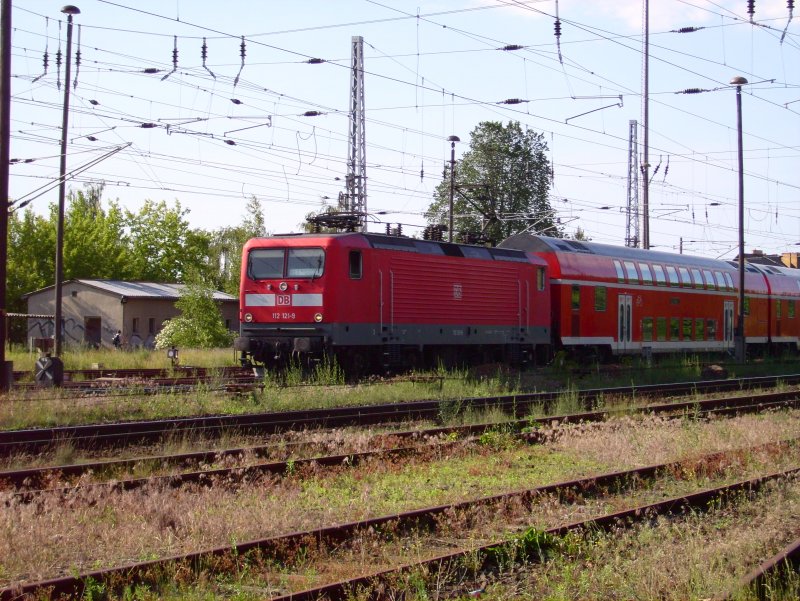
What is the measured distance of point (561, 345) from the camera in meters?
27.0

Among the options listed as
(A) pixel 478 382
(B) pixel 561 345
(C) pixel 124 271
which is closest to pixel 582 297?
(B) pixel 561 345

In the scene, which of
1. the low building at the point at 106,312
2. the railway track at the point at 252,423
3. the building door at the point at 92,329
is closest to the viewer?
the railway track at the point at 252,423

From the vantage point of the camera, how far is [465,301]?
75.9 feet

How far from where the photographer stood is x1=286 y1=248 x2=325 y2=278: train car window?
64.8 ft

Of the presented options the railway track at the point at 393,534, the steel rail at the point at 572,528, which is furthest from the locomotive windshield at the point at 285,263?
the steel rail at the point at 572,528

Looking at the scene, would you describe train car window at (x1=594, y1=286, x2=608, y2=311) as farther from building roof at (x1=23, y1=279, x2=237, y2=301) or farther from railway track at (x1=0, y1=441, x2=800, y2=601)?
building roof at (x1=23, y1=279, x2=237, y2=301)

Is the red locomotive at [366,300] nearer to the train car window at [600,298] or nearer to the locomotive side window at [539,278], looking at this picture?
the locomotive side window at [539,278]

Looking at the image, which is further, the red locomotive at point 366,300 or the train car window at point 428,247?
A: the train car window at point 428,247

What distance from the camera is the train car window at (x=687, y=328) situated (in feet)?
104

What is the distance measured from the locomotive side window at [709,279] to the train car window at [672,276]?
7.33 ft

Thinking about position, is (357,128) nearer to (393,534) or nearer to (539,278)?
(539,278)

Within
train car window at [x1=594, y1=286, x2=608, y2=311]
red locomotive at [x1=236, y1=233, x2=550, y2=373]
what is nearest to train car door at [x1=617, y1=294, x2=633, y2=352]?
train car window at [x1=594, y1=286, x2=608, y2=311]

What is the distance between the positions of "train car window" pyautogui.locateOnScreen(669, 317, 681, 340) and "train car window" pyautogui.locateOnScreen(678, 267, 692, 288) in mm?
1274

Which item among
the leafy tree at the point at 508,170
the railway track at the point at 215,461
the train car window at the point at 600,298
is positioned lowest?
the railway track at the point at 215,461
